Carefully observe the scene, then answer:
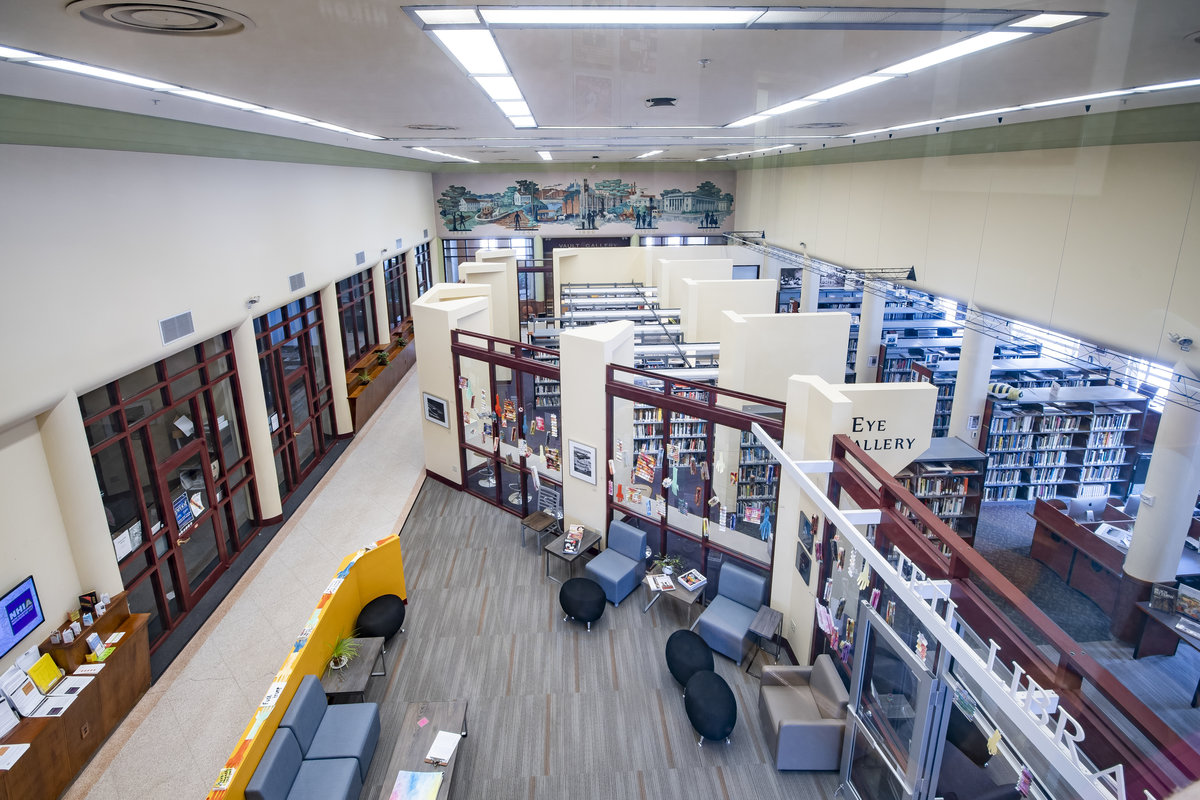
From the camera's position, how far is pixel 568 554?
787 cm

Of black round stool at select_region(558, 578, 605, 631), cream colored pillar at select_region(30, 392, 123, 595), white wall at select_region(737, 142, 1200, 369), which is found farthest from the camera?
black round stool at select_region(558, 578, 605, 631)

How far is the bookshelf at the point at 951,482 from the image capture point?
29.1 ft

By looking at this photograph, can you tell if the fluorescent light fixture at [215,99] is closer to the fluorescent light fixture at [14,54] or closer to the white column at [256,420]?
the fluorescent light fixture at [14,54]

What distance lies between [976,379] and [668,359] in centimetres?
498

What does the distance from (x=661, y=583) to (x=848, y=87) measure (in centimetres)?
529

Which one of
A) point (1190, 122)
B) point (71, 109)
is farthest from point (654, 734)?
point (71, 109)

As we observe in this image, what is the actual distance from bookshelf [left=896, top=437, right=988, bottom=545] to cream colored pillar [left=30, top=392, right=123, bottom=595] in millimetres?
9417

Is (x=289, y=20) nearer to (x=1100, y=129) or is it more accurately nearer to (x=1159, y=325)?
(x=1100, y=129)

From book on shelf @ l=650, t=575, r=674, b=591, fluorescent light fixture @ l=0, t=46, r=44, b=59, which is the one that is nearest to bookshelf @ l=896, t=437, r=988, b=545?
book on shelf @ l=650, t=575, r=674, b=591

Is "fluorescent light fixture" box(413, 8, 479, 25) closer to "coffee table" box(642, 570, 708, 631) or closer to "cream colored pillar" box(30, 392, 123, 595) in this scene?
"cream colored pillar" box(30, 392, 123, 595)

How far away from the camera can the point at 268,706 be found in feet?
16.5

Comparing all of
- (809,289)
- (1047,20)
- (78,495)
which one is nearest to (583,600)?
(78,495)

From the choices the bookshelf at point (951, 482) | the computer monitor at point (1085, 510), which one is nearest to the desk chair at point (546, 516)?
the bookshelf at point (951, 482)

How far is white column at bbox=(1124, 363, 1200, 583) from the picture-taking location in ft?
21.6
